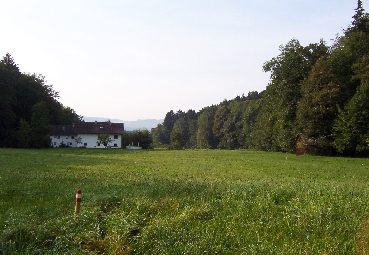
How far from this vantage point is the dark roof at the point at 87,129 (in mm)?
83188

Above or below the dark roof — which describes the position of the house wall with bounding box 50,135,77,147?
below

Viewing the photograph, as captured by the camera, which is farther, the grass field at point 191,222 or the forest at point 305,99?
the forest at point 305,99

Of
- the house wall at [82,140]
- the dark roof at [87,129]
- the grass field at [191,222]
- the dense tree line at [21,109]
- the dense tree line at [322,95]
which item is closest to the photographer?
the grass field at [191,222]

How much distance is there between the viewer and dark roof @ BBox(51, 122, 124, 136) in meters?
83.2

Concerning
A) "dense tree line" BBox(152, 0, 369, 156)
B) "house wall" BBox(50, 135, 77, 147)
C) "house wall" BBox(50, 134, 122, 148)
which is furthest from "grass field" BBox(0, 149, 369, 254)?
"house wall" BBox(50, 135, 77, 147)

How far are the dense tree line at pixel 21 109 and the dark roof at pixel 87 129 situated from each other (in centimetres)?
584

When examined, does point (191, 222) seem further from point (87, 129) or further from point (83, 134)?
point (87, 129)

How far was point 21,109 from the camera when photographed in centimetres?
7238

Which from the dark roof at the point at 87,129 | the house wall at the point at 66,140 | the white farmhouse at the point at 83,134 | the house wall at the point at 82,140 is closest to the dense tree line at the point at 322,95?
the white farmhouse at the point at 83,134

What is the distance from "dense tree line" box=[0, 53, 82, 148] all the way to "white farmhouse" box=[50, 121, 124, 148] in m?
6.56

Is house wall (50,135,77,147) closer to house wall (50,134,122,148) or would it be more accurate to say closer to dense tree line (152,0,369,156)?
house wall (50,134,122,148)

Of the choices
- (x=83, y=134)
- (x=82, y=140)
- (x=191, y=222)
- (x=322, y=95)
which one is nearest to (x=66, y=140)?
(x=82, y=140)

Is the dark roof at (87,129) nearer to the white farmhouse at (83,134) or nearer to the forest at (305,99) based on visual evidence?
the white farmhouse at (83,134)

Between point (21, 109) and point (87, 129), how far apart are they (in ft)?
52.6
